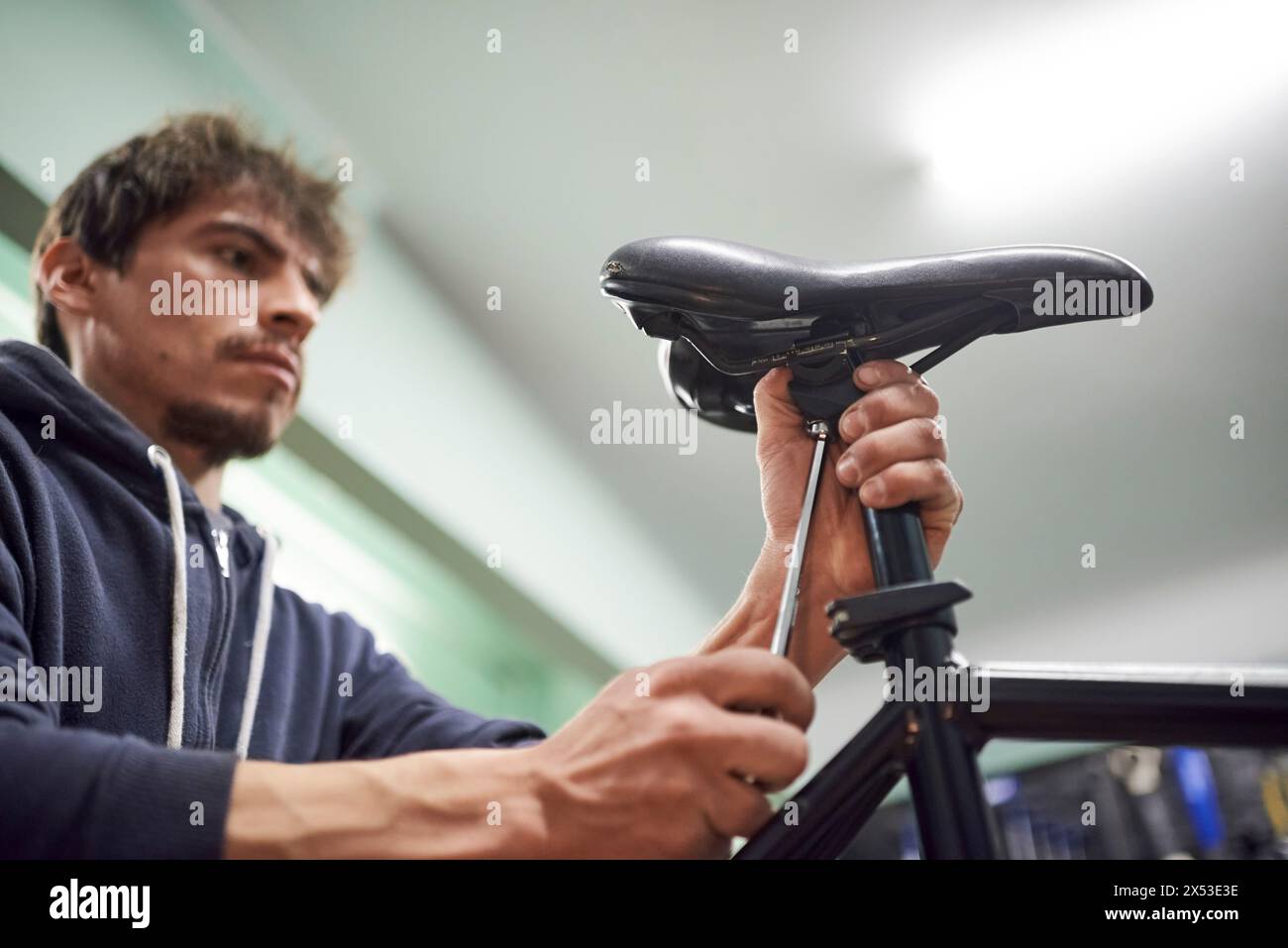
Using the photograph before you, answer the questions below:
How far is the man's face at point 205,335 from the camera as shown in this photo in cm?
102

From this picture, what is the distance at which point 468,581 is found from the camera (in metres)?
2.45

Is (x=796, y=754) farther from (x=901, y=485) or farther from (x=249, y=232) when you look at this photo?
(x=249, y=232)

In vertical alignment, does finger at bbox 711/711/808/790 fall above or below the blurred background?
below

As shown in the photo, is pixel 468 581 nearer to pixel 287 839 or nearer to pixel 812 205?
pixel 812 205

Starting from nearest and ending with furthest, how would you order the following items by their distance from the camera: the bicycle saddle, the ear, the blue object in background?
the bicycle saddle
the ear
the blue object in background

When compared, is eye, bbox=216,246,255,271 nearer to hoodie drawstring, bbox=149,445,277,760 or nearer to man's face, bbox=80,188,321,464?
man's face, bbox=80,188,321,464

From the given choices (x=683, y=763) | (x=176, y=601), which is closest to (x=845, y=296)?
(x=683, y=763)

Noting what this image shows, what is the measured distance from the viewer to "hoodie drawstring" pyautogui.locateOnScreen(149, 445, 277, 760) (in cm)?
71

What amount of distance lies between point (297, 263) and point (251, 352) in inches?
9.5

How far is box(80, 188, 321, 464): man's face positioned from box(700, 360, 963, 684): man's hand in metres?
0.59

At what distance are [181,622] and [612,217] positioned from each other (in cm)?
153

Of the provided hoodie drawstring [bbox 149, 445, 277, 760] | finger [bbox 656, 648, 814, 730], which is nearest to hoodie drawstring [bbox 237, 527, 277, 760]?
hoodie drawstring [bbox 149, 445, 277, 760]

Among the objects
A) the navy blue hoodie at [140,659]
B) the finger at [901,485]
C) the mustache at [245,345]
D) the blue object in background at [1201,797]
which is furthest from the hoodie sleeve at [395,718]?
the blue object in background at [1201,797]
